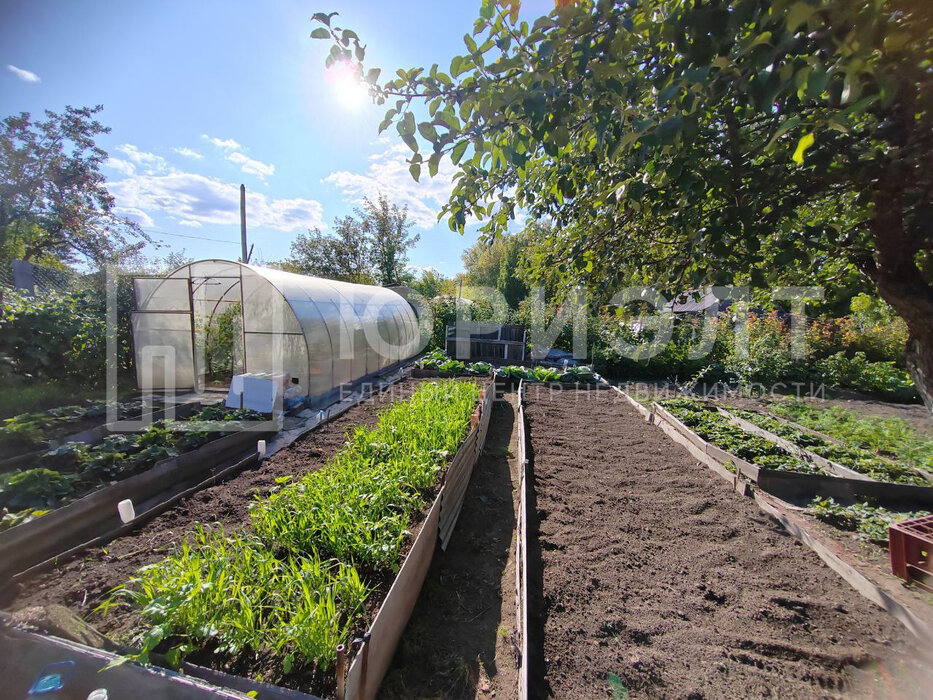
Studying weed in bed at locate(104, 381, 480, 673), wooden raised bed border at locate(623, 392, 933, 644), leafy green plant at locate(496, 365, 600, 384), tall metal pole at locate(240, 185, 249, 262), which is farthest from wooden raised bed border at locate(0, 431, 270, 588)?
tall metal pole at locate(240, 185, 249, 262)

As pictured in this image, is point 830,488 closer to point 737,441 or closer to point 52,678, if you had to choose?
point 737,441

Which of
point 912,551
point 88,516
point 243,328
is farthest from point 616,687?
point 243,328

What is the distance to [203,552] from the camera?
2.21 metres

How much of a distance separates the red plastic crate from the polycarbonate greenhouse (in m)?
6.93

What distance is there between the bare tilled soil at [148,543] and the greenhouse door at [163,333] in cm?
522

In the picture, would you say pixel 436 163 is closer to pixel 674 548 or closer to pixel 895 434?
pixel 674 548

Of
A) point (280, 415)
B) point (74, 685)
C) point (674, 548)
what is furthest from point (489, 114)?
point (280, 415)

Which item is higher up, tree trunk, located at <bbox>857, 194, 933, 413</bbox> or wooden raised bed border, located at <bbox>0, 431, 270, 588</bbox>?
tree trunk, located at <bbox>857, 194, 933, 413</bbox>

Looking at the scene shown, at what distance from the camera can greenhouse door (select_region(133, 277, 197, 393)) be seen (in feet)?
24.8

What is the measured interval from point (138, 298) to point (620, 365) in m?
11.0

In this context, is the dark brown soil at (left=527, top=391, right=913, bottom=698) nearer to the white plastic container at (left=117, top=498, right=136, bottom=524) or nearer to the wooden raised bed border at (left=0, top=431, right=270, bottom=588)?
the white plastic container at (left=117, top=498, right=136, bottom=524)

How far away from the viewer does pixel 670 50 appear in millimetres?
1405

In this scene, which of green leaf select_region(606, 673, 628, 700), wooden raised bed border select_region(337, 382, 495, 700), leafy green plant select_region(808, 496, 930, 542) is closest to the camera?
wooden raised bed border select_region(337, 382, 495, 700)

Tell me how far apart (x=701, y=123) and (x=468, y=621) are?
9.58 feet
